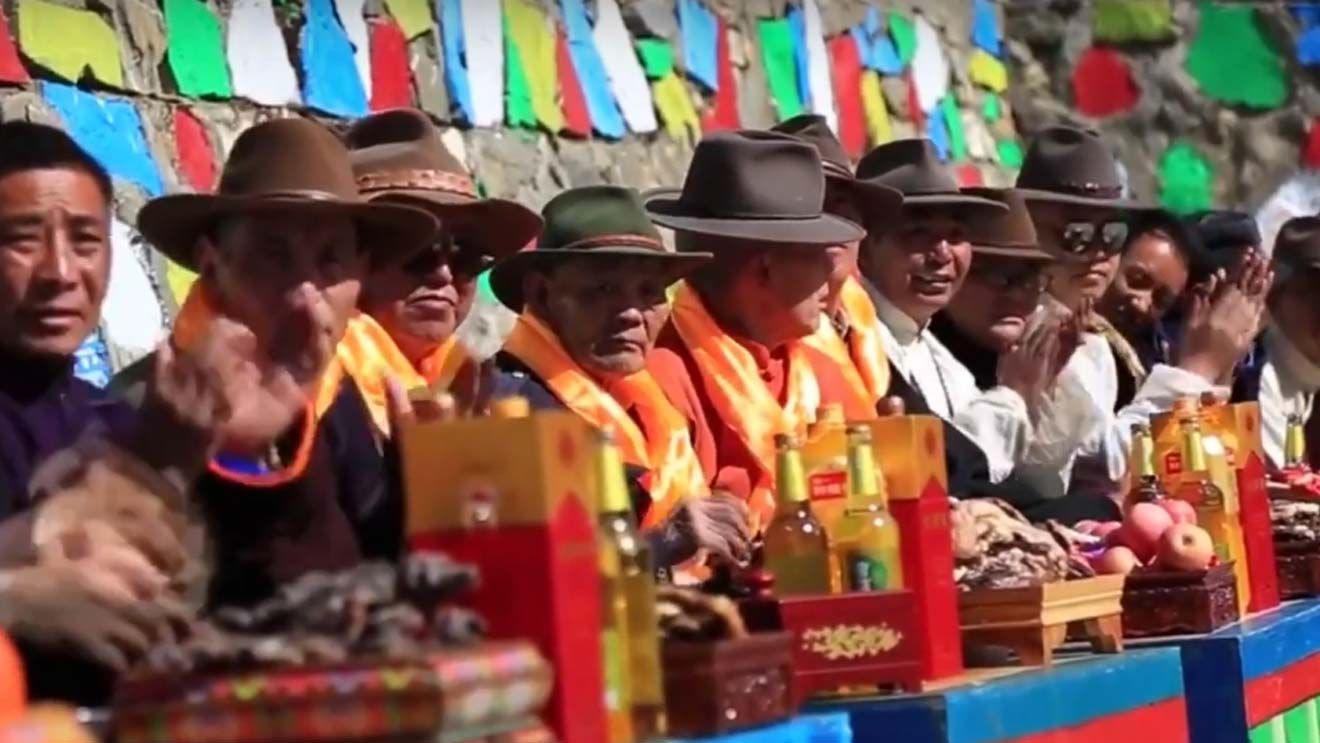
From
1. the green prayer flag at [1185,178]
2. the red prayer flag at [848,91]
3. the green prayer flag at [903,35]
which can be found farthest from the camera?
the green prayer flag at [1185,178]

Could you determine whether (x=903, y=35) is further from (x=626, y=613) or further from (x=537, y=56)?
(x=626, y=613)

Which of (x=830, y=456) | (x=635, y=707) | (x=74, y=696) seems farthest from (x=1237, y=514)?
(x=74, y=696)

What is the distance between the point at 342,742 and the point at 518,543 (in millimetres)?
281

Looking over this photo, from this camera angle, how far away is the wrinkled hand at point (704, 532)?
3.12 meters

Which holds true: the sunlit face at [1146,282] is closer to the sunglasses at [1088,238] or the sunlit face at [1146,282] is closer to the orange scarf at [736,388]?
the sunglasses at [1088,238]

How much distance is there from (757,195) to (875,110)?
3571 millimetres

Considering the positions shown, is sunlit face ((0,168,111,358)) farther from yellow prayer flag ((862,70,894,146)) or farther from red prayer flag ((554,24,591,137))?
yellow prayer flag ((862,70,894,146))

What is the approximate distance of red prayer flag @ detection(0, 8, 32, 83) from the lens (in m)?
3.93

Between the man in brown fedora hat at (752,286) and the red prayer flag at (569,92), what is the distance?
1.67 meters

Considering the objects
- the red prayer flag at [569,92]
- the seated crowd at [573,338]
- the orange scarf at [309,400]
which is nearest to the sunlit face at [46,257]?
the seated crowd at [573,338]

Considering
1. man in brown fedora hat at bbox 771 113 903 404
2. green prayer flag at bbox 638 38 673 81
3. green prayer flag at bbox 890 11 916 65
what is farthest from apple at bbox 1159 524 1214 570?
green prayer flag at bbox 890 11 916 65

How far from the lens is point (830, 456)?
280 cm

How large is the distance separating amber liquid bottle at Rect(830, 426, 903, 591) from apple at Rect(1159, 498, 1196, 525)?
867mm

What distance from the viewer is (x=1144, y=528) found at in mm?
3502
